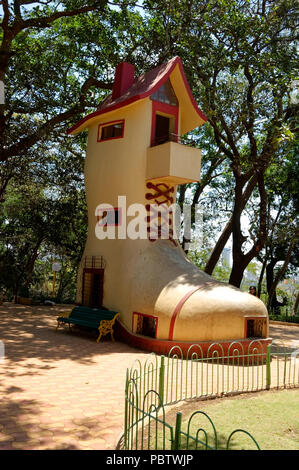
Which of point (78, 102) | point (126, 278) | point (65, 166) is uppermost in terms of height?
point (78, 102)

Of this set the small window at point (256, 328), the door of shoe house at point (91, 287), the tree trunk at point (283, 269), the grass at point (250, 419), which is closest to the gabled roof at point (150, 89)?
the door of shoe house at point (91, 287)

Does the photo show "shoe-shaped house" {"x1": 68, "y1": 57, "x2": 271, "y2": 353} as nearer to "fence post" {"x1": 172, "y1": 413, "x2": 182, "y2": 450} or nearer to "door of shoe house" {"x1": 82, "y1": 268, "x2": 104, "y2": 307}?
"door of shoe house" {"x1": 82, "y1": 268, "x2": 104, "y2": 307}

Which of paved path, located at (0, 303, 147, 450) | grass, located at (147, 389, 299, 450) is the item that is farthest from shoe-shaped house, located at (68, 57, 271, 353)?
grass, located at (147, 389, 299, 450)

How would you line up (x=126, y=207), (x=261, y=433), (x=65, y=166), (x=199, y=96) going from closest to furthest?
(x=261, y=433) → (x=126, y=207) → (x=199, y=96) → (x=65, y=166)

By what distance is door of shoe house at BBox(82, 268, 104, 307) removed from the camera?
16.5 metres

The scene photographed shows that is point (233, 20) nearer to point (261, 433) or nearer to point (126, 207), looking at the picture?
point (126, 207)

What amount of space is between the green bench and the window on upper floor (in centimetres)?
828

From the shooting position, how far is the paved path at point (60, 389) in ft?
20.1

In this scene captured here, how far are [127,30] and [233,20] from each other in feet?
17.5

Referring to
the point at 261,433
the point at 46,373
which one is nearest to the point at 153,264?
the point at 46,373

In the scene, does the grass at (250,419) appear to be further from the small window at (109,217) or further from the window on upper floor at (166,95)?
the window on upper floor at (166,95)

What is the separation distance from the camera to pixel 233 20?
54.6 ft

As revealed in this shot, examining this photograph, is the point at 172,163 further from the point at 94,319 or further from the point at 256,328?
the point at 256,328
